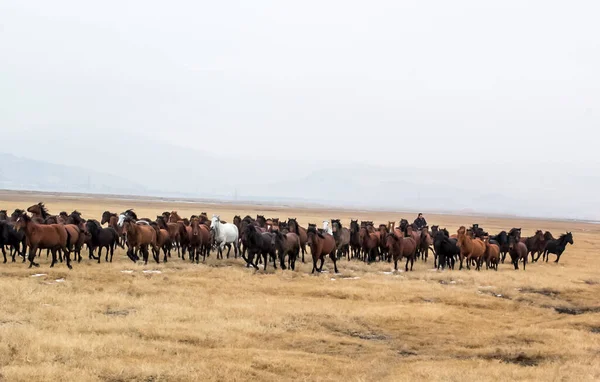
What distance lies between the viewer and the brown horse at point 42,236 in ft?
64.1

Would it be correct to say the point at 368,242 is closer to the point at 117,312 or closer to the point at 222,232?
the point at 222,232

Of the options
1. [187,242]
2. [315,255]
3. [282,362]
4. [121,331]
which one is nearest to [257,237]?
[315,255]

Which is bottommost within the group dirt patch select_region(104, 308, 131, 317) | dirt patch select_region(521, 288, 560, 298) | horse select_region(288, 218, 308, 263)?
dirt patch select_region(104, 308, 131, 317)

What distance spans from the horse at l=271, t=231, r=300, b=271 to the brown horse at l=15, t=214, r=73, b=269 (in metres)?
7.99

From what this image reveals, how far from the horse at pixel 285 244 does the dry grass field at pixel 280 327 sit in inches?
50.0

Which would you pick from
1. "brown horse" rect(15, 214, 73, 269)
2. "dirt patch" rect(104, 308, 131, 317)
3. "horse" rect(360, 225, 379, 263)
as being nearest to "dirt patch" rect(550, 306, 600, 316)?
"horse" rect(360, 225, 379, 263)

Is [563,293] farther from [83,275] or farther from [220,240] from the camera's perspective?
[83,275]

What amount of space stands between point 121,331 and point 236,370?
3466 mm

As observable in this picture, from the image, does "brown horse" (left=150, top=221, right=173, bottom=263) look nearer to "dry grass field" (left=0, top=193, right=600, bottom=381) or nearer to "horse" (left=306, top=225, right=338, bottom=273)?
"dry grass field" (left=0, top=193, right=600, bottom=381)

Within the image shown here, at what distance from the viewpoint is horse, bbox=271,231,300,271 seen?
23.4m

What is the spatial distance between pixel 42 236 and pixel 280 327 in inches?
432

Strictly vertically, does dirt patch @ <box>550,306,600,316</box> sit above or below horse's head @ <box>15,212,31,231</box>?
below

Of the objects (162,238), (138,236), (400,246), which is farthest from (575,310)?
(138,236)

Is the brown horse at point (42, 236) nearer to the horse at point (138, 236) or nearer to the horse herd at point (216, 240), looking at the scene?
the horse herd at point (216, 240)
